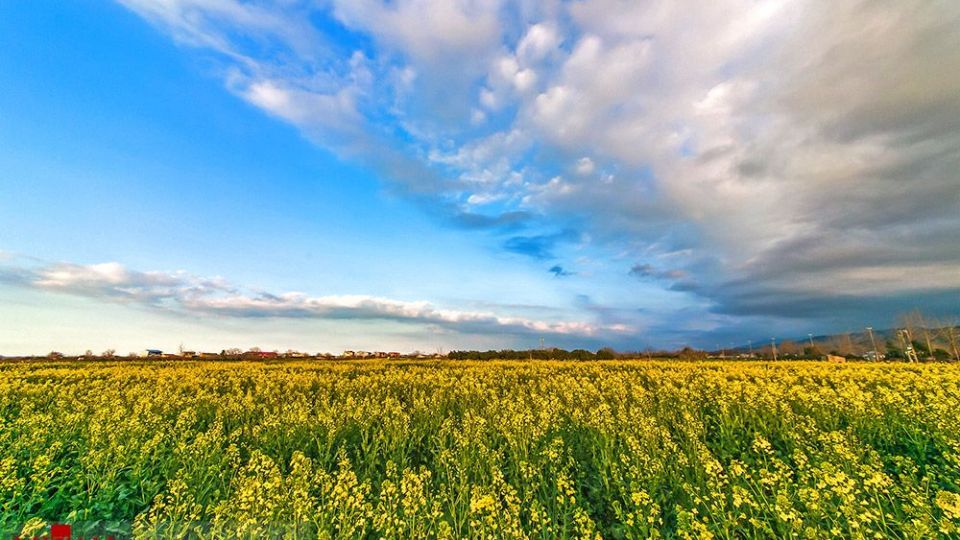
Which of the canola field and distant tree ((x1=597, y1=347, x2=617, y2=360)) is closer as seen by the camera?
the canola field

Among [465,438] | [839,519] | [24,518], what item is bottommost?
[24,518]

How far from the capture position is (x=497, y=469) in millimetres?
7102

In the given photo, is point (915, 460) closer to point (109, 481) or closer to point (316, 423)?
point (316, 423)

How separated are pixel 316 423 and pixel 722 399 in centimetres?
A: 1259

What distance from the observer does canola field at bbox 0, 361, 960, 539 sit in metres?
5.69

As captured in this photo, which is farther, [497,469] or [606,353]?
[606,353]

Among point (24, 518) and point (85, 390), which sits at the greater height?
point (85, 390)

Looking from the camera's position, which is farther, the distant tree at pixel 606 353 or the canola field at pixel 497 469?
the distant tree at pixel 606 353

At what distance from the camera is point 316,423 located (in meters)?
11.5

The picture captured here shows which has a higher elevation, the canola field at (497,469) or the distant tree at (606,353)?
the distant tree at (606,353)

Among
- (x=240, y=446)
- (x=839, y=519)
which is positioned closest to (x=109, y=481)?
(x=240, y=446)

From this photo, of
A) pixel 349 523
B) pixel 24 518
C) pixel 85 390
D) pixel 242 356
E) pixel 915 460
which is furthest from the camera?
pixel 242 356

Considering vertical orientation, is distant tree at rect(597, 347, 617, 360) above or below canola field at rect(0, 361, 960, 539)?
above

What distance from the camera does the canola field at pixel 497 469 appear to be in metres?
5.69
